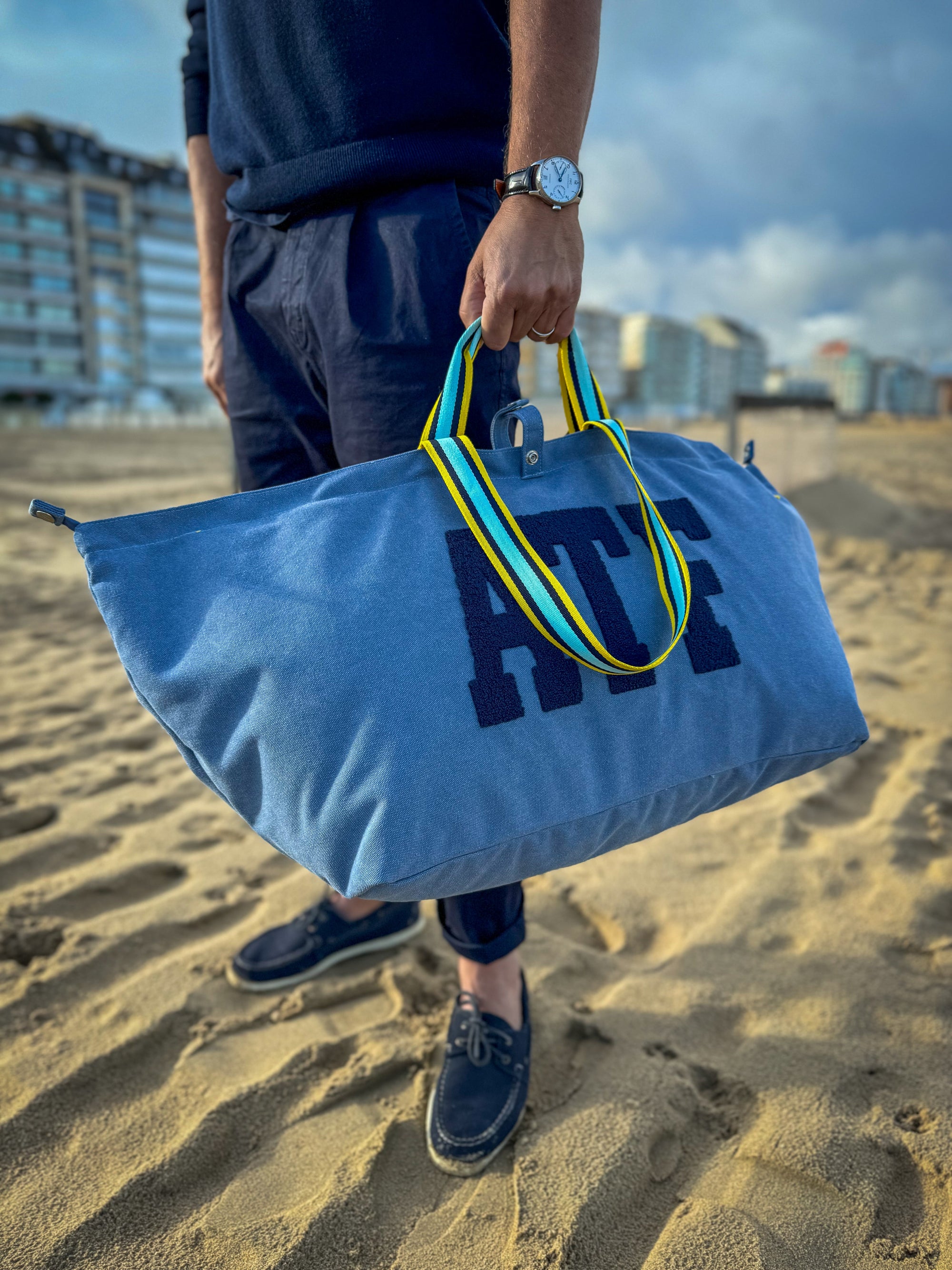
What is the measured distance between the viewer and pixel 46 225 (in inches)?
1847

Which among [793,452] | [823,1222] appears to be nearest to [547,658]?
[823,1222]

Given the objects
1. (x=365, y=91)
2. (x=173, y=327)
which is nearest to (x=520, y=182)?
(x=365, y=91)

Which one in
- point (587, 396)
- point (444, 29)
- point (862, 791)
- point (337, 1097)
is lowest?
point (337, 1097)

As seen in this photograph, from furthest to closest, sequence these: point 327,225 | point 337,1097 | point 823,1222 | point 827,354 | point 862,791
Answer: point 827,354
point 862,791
point 337,1097
point 327,225
point 823,1222

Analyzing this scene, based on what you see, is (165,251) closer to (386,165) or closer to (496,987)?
(386,165)

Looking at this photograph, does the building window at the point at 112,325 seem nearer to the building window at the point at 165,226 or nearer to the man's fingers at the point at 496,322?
the building window at the point at 165,226

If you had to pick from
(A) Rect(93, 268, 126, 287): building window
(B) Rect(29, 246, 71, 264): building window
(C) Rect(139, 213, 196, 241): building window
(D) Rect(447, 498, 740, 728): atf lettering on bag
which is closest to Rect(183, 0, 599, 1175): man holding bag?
(D) Rect(447, 498, 740, 728): atf lettering on bag

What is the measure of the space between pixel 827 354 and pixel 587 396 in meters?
124

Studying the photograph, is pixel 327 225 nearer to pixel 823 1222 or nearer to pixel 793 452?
pixel 823 1222

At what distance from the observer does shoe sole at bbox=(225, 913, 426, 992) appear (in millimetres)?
1417

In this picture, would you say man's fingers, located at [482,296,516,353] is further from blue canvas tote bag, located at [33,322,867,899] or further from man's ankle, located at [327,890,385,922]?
man's ankle, located at [327,890,385,922]

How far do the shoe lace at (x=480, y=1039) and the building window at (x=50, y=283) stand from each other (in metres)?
57.1

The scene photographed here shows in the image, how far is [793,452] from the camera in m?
6.11

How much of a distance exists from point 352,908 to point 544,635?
910 millimetres
